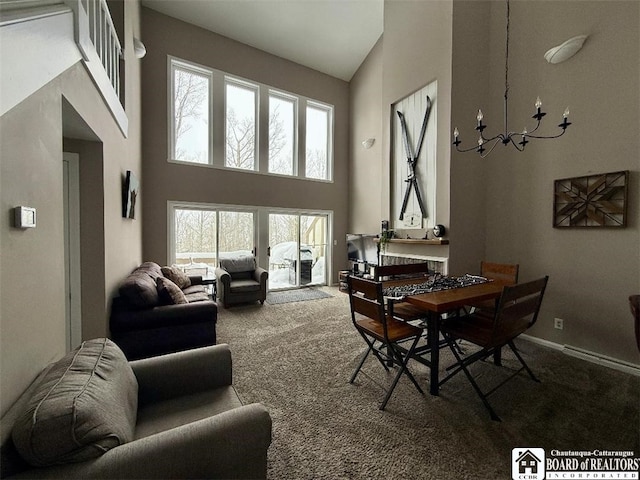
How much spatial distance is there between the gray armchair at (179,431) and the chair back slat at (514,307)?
1.65m

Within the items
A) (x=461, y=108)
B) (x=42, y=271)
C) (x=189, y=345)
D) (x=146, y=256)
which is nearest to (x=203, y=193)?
(x=146, y=256)

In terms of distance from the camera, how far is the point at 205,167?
5.24m

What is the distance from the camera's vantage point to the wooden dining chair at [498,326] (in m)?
1.87

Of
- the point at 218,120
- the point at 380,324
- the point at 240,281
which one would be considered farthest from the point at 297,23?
the point at 380,324

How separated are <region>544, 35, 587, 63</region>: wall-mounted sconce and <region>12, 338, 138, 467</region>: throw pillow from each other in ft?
15.2

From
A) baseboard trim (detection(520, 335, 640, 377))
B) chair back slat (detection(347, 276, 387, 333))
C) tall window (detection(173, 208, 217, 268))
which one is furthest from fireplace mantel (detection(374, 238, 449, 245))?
tall window (detection(173, 208, 217, 268))

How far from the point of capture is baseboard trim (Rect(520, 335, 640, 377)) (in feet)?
8.25

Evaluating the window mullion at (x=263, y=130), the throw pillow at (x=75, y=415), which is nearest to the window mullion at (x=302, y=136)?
the window mullion at (x=263, y=130)

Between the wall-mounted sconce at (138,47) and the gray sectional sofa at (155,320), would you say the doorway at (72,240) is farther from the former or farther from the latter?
the wall-mounted sconce at (138,47)

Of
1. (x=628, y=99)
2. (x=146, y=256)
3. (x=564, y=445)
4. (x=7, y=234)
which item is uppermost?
(x=628, y=99)

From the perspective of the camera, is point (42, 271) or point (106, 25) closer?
point (42, 271)

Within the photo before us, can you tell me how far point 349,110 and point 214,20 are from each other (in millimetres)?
3367

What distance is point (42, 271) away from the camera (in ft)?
4.48

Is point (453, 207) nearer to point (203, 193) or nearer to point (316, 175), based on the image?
point (316, 175)
